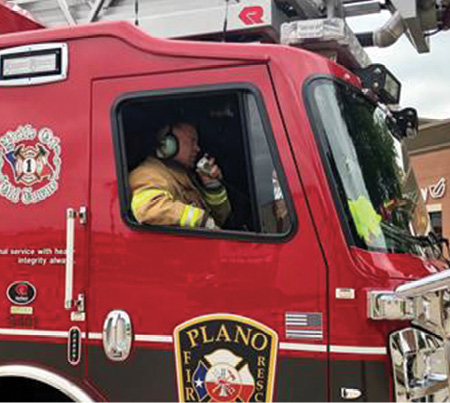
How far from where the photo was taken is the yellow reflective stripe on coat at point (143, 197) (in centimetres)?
295

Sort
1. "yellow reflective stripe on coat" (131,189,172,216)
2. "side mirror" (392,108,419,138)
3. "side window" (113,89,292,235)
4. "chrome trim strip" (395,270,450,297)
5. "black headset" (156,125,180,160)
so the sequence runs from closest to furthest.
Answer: "chrome trim strip" (395,270,450,297)
"side window" (113,89,292,235)
"yellow reflective stripe on coat" (131,189,172,216)
"black headset" (156,125,180,160)
"side mirror" (392,108,419,138)

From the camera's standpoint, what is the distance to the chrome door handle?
9.57 feet

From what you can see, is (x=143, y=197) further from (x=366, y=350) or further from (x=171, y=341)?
(x=366, y=350)

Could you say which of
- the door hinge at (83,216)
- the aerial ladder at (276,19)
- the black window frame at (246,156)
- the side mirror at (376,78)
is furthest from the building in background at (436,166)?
the door hinge at (83,216)

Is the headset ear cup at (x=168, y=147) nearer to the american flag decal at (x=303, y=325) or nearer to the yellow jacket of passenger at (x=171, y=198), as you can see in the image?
the yellow jacket of passenger at (x=171, y=198)

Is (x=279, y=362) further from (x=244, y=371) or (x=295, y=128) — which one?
→ (x=295, y=128)

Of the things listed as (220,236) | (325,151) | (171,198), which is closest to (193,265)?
(220,236)

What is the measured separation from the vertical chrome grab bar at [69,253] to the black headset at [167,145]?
491 millimetres

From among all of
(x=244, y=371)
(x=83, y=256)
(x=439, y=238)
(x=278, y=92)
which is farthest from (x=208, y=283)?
(x=439, y=238)

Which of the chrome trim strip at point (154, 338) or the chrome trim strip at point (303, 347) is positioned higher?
the chrome trim strip at point (154, 338)

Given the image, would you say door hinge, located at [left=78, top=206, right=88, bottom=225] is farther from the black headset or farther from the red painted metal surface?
the red painted metal surface

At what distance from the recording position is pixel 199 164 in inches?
122

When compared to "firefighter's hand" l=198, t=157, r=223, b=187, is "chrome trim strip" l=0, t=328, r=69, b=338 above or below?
below

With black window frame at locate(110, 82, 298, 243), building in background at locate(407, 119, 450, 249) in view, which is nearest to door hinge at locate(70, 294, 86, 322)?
black window frame at locate(110, 82, 298, 243)
